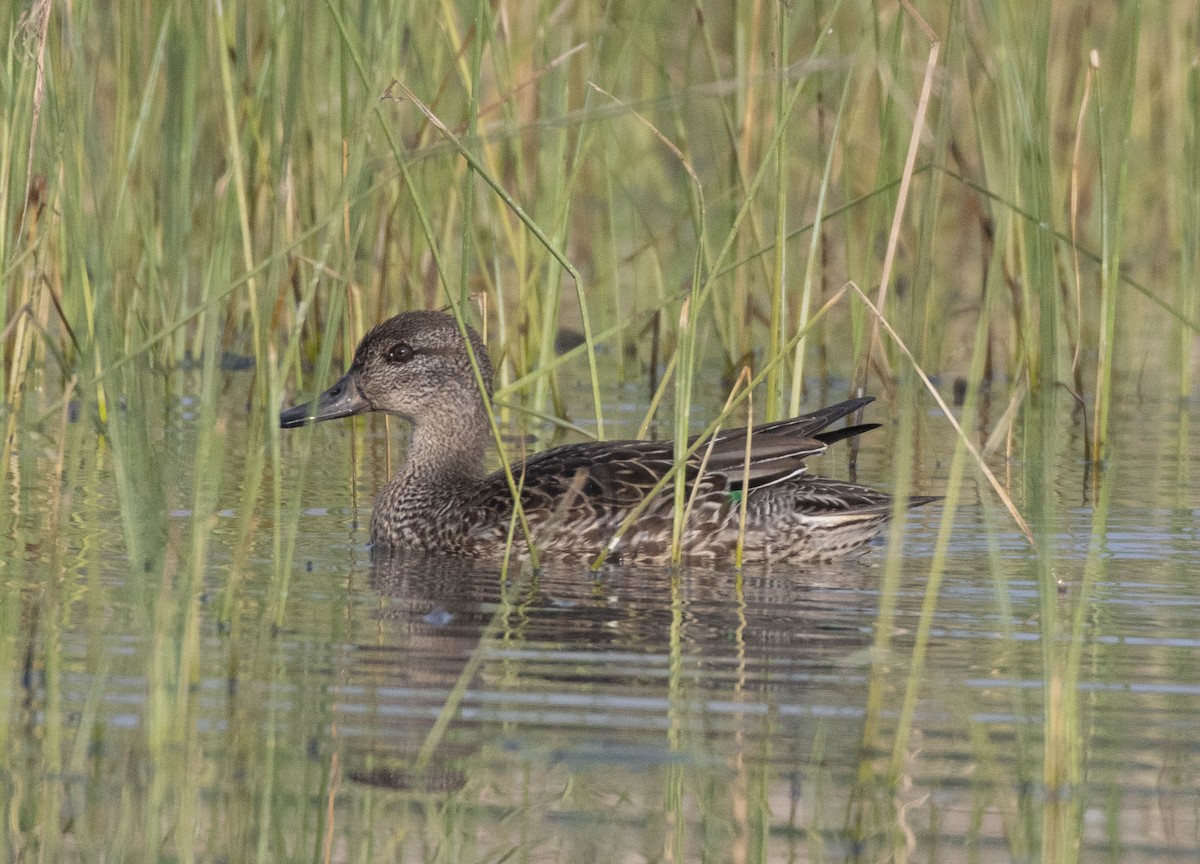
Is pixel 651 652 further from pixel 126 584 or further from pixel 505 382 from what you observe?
pixel 505 382

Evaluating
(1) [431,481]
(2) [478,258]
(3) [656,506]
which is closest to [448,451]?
(1) [431,481]

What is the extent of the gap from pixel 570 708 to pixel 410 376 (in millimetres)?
3283

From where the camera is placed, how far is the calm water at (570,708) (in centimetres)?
360

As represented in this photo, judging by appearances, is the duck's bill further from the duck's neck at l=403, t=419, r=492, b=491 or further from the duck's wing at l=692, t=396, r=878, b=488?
the duck's wing at l=692, t=396, r=878, b=488

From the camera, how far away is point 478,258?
8797mm

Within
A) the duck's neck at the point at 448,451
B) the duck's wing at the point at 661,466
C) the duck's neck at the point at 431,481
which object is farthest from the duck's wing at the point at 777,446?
the duck's neck at the point at 448,451

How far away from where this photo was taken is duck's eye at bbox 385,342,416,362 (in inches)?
297

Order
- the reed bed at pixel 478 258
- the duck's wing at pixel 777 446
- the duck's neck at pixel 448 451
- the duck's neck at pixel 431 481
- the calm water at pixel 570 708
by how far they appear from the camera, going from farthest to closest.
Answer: the duck's neck at pixel 448 451
the duck's neck at pixel 431 481
the duck's wing at pixel 777 446
the reed bed at pixel 478 258
the calm water at pixel 570 708

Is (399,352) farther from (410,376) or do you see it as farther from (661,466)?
(661,466)

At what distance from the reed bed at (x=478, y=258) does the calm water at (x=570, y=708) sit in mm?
33

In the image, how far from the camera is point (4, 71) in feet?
20.5

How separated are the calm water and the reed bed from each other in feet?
0.11

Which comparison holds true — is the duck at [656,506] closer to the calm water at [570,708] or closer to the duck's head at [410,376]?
the calm water at [570,708]

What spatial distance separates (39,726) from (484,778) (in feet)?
2.90
